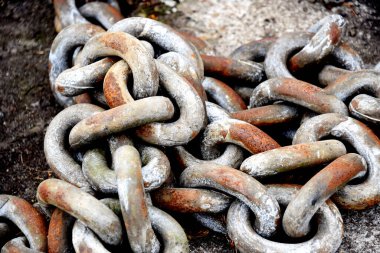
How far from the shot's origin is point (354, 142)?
6.83 ft

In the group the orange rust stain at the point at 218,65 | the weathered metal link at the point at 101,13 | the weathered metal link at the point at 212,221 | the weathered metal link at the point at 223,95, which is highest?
the orange rust stain at the point at 218,65

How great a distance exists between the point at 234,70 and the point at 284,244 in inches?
39.5

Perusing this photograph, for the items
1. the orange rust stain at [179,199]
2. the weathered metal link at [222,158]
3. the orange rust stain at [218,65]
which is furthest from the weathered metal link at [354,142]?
the orange rust stain at [218,65]

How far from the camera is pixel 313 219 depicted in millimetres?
1876

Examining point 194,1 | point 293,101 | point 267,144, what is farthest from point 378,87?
point 194,1

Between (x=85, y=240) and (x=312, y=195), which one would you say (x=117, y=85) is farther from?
(x=312, y=195)

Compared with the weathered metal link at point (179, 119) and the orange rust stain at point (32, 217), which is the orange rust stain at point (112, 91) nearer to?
the weathered metal link at point (179, 119)

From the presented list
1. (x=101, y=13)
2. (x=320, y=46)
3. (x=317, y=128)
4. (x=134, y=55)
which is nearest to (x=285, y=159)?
(x=317, y=128)

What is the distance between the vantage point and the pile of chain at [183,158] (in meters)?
1.78

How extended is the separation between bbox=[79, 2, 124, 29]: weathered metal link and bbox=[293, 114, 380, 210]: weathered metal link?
46.8 inches

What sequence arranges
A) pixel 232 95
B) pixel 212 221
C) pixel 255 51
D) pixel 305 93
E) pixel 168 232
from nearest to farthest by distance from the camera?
pixel 168 232 < pixel 212 221 < pixel 305 93 < pixel 232 95 < pixel 255 51

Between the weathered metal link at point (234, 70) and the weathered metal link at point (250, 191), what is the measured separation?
0.74 meters

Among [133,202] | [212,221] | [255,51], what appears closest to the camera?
[133,202]

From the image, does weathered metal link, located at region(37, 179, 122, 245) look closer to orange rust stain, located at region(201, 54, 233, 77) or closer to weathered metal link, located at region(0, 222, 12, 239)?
weathered metal link, located at region(0, 222, 12, 239)
